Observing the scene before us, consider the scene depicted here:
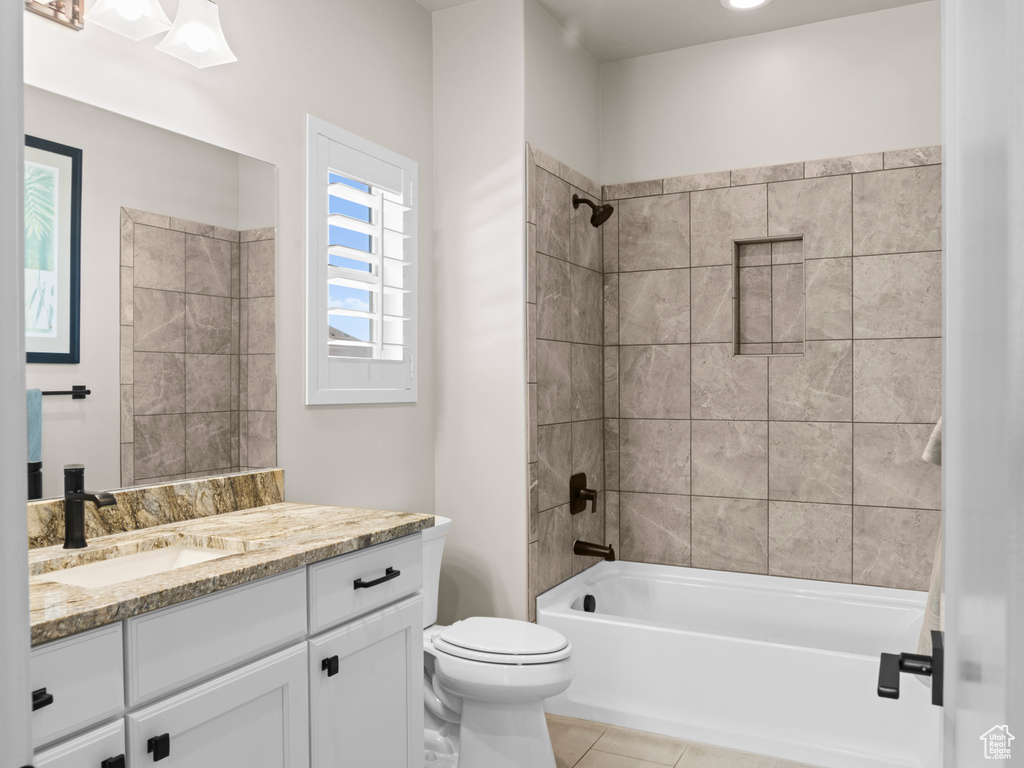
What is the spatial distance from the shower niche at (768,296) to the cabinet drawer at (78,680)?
275 centimetres

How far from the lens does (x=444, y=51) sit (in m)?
3.02

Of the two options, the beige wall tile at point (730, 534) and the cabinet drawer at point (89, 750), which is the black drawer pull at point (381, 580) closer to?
the cabinet drawer at point (89, 750)

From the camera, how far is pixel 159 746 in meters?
1.23

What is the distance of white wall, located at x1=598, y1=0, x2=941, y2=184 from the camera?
2.97m

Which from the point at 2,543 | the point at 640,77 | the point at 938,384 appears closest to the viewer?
the point at 2,543

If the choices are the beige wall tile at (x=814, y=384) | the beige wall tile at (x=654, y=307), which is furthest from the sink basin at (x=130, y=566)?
the beige wall tile at (x=814, y=384)

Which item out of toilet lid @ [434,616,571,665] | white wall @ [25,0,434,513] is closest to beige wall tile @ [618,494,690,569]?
white wall @ [25,0,434,513]

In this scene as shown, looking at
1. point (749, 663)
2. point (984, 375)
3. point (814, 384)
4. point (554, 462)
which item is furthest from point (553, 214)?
point (984, 375)

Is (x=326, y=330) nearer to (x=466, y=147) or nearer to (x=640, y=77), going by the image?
(x=466, y=147)

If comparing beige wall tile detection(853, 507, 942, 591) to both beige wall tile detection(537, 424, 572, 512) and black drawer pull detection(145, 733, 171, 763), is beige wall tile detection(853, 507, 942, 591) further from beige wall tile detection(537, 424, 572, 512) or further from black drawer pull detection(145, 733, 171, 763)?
black drawer pull detection(145, 733, 171, 763)

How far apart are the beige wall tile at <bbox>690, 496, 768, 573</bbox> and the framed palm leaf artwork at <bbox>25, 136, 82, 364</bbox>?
8.47 feet

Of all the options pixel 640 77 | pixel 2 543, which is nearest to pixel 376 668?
pixel 2 543

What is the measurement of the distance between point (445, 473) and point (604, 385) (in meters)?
0.97

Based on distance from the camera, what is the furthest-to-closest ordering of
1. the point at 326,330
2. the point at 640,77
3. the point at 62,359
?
1. the point at 640,77
2. the point at 326,330
3. the point at 62,359
